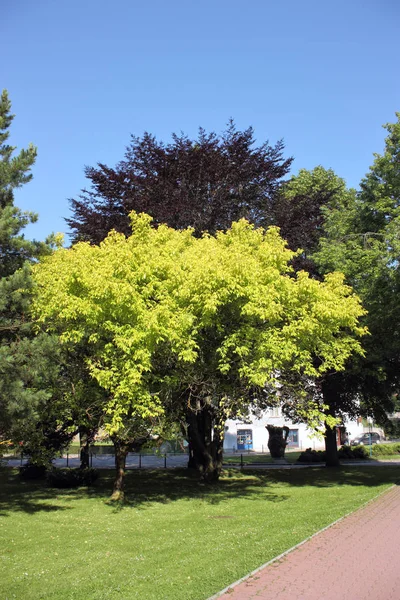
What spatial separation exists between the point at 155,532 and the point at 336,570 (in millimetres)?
5080

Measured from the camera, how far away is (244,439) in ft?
169

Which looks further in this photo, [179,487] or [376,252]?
[179,487]

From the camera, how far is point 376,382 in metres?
26.3

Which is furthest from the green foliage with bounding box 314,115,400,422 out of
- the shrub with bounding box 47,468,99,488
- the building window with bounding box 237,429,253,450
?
the building window with bounding box 237,429,253,450

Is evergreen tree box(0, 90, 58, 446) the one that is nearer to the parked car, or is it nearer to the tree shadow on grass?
the tree shadow on grass

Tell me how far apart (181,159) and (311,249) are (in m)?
7.39

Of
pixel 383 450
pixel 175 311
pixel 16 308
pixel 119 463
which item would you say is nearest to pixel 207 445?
pixel 119 463

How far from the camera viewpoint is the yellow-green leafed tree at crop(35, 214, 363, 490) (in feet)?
44.6

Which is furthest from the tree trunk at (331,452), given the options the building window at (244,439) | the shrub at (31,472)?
the building window at (244,439)

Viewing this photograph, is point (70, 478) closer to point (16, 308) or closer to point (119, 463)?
point (119, 463)

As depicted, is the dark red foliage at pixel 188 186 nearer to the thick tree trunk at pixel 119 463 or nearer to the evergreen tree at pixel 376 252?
the evergreen tree at pixel 376 252

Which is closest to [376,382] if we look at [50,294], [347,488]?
[347,488]

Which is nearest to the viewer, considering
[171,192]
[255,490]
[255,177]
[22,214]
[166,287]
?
[22,214]

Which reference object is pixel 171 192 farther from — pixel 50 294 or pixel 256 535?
pixel 256 535
